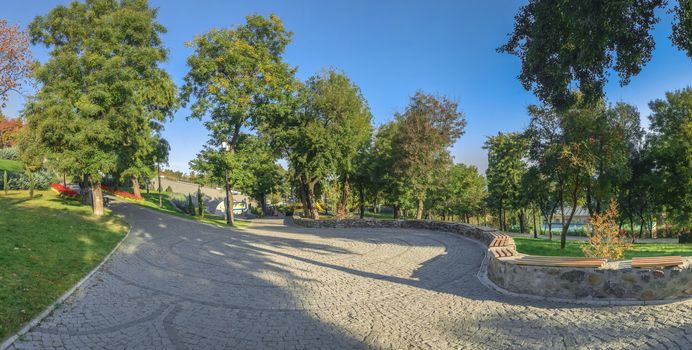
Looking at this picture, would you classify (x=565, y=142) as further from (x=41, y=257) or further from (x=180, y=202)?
(x=180, y=202)

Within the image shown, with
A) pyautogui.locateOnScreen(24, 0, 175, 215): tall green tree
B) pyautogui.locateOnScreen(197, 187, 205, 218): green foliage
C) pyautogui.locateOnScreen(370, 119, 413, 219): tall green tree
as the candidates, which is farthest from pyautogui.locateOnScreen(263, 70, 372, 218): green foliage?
pyautogui.locateOnScreen(24, 0, 175, 215): tall green tree

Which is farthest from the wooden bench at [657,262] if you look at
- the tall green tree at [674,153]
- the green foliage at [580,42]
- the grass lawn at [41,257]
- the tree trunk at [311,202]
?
the tree trunk at [311,202]

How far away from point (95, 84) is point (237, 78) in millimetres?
9823

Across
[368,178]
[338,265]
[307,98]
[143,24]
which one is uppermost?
[143,24]

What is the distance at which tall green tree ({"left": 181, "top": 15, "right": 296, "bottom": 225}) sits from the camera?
27.9 metres

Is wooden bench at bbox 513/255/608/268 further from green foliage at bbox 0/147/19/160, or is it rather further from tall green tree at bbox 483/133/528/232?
green foliage at bbox 0/147/19/160

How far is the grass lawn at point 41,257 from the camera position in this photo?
21.7ft

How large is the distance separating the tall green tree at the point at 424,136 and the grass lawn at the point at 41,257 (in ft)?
66.7

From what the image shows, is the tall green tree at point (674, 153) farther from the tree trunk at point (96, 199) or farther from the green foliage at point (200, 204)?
the tree trunk at point (96, 199)

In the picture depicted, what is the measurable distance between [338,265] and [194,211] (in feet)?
95.4

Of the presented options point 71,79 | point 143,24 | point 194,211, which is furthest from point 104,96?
point 194,211

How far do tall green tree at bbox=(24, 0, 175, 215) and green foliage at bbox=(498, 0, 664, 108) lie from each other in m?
19.9

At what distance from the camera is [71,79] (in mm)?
20781

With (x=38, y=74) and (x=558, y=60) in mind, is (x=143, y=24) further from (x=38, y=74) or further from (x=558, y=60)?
(x=558, y=60)
